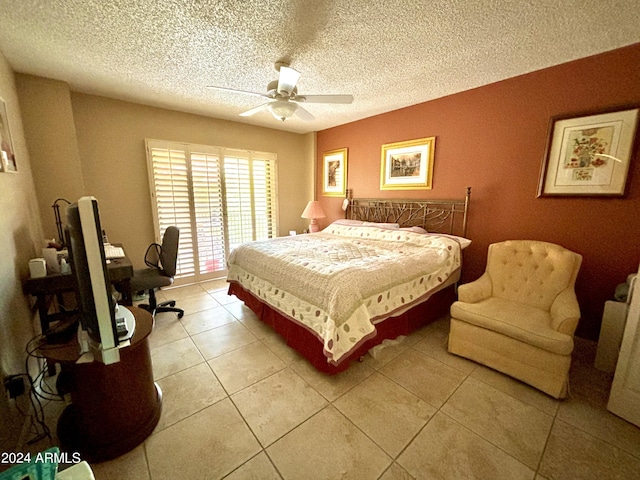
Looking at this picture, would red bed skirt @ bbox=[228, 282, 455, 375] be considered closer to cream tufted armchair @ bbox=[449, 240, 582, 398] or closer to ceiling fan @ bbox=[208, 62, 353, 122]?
cream tufted armchair @ bbox=[449, 240, 582, 398]

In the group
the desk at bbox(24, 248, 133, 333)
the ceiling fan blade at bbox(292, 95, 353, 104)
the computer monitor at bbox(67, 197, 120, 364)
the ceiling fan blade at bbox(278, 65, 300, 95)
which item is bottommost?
the desk at bbox(24, 248, 133, 333)

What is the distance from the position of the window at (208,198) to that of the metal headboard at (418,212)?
1.69m

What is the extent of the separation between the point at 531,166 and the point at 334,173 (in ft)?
9.55

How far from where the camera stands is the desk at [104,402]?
1295 mm

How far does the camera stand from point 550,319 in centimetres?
192

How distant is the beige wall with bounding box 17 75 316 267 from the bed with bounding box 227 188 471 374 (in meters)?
1.77

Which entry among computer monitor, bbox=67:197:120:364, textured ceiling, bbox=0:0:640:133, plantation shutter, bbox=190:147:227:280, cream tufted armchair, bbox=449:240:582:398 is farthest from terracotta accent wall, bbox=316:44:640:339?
computer monitor, bbox=67:197:120:364

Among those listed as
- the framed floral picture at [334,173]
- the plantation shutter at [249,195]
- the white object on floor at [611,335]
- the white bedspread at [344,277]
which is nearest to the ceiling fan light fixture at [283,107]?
the white bedspread at [344,277]

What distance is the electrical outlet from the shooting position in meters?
1.37

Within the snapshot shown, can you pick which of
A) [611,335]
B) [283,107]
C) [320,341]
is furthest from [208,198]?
[611,335]

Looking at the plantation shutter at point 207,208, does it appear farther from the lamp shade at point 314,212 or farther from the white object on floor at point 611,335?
the white object on floor at point 611,335

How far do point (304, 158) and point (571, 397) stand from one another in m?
4.88

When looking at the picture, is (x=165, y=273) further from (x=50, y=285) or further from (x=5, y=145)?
(x=5, y=145)

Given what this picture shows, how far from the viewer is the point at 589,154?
2223 millimetres
